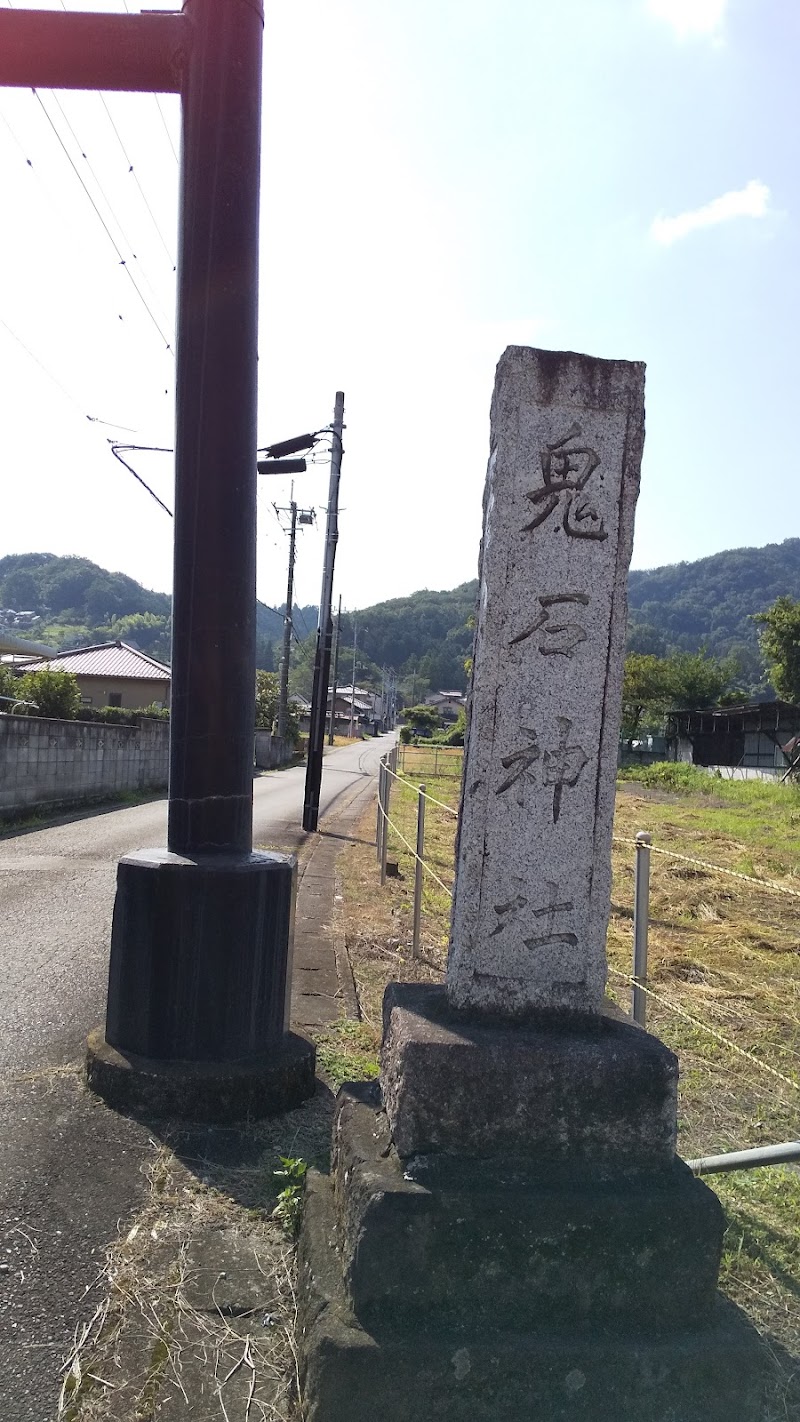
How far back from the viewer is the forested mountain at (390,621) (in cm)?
11088

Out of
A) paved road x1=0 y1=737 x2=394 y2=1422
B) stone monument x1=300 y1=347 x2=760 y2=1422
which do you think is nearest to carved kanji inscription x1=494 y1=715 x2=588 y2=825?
stone monument x1=300 y1=347 x2=760 y2=1422

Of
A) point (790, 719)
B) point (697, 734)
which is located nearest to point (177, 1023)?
point (790, 719)

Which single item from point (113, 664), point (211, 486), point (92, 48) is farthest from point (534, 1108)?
point (113, 664)

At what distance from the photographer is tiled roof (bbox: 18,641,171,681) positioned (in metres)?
39.1

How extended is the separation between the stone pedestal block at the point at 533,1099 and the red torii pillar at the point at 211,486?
130 centimetres

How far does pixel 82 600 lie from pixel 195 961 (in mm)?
136509

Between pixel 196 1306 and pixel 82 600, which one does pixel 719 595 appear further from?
pixel 196 1306

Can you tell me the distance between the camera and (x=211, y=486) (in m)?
3.55

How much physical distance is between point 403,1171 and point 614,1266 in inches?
20.0

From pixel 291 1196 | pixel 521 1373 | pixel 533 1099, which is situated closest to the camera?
pixel 521 1373

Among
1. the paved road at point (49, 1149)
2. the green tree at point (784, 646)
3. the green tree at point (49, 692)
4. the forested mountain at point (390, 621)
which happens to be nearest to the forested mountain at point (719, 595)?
the forested mountain at point (390, 621)

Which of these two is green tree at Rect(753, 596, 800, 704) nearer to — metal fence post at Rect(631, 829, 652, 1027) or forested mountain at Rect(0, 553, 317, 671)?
metal fence post at Rect(631, 829, 652, 1027)

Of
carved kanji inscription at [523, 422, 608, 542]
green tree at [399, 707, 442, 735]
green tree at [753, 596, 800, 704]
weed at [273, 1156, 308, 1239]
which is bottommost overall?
green tree at [399, 707, 442, 735]

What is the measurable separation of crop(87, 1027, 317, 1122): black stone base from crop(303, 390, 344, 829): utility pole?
37.2ft
